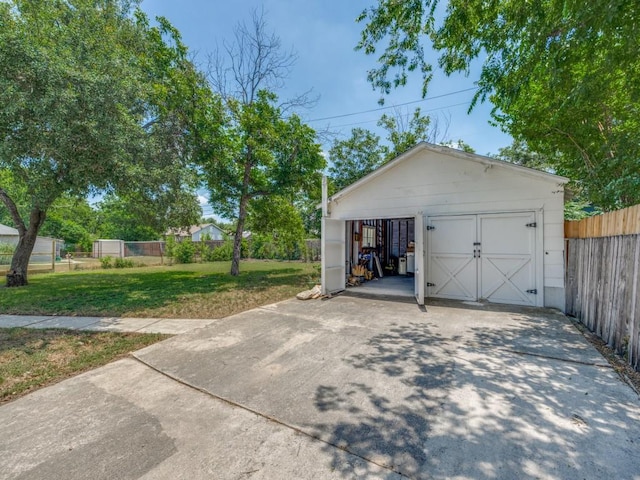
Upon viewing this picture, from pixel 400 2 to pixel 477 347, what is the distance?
5.39 metres

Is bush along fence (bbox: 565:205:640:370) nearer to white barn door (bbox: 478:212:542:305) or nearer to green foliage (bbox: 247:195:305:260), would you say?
white barn door (bbox: 478:212:542:305)

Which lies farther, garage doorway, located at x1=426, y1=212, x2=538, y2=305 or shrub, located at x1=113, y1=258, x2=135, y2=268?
shrub, located at x1=113, y1=258, x2=135, y2=268

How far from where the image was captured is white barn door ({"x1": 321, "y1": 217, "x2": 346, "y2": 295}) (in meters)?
7.55

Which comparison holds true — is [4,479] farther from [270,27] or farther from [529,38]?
[270,27]

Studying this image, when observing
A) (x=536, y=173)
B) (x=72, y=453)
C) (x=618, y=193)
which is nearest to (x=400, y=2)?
(x=536, y=173)

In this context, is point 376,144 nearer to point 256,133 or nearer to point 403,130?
point 403,130

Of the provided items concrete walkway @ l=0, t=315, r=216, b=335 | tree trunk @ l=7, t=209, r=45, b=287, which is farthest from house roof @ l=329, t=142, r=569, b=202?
tree trunk @ l=7, t=209, r=45, b=287

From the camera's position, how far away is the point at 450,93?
38.4ft

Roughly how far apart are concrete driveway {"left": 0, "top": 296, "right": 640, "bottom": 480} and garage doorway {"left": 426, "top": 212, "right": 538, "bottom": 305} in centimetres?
232

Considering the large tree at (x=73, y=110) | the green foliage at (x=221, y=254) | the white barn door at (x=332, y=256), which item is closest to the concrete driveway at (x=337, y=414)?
the white barn door at (x=332, y=256)

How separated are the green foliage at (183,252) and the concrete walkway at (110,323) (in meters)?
12.8

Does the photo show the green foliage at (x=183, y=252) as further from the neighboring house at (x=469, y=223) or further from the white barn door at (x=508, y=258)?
the white barn door at (x=508, y=258)

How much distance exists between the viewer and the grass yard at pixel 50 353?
3101 mm

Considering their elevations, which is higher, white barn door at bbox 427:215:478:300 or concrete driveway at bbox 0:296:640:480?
white barn door at bbox 427:215:478:300
